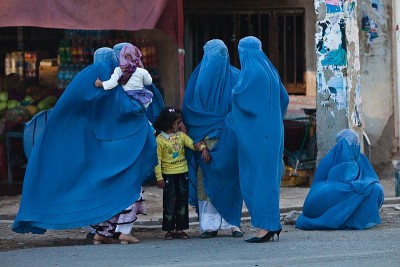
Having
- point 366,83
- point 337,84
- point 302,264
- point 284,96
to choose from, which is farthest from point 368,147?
point 302,264

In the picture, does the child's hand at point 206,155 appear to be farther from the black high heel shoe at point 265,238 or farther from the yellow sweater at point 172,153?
the black high heel shoe at point 265,238

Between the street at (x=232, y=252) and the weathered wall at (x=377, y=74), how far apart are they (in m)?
4.13

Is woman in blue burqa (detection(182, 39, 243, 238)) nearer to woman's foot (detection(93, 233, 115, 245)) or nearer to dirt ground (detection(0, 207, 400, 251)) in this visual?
dirt ground (detection(0, 207, 400, 251))

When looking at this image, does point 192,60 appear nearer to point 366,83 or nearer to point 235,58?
point 235,58

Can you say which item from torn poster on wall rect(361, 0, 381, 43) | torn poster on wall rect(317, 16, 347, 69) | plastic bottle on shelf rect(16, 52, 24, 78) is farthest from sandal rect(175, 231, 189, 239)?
plastic bottle on shelf rect(16, 52, 24, 78)

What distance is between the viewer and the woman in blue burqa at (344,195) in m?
10.6

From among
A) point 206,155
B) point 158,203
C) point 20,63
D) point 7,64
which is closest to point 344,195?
point 206,155

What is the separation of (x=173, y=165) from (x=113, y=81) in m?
0.88

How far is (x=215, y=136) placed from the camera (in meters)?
9.95

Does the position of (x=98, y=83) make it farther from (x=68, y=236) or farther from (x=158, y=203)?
(x=158, y=203)

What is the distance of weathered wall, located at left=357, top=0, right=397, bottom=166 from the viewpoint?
1423cm

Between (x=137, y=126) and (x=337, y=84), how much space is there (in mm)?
3346

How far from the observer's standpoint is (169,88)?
14594 millimetres

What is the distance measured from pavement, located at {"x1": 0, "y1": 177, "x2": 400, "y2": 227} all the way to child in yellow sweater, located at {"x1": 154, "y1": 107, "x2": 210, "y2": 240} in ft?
4.27
